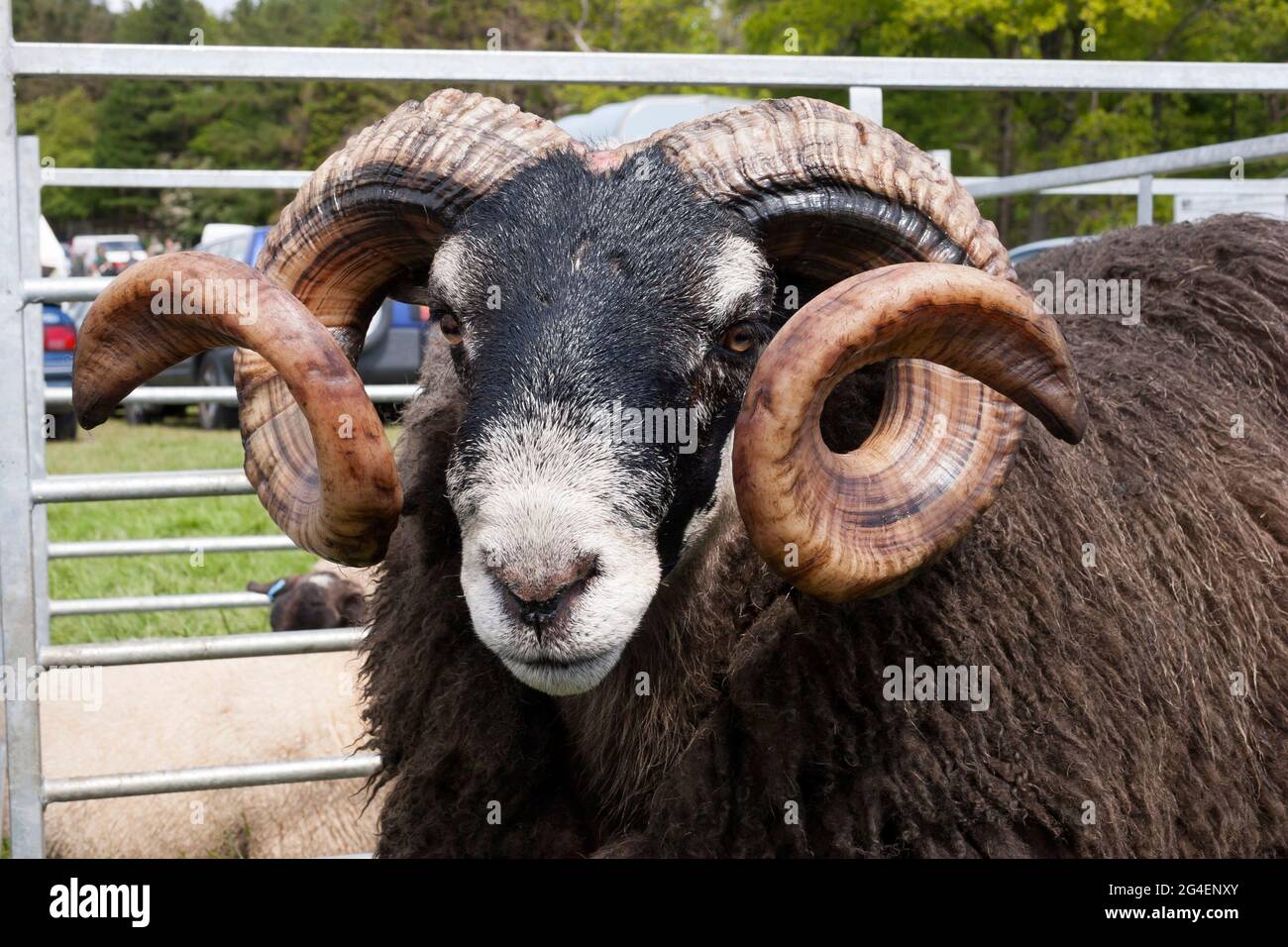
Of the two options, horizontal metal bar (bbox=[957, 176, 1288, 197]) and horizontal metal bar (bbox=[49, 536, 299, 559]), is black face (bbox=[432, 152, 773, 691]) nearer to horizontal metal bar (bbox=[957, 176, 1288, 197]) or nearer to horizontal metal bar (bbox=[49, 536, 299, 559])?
horizontal metal bar (bbox=[49, 536, 299, 559])

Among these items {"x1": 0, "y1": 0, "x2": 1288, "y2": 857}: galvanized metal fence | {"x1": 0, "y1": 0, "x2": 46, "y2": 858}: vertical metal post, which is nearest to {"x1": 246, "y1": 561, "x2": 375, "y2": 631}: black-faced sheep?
{"x1": 0, "y1": 0, "x2": 1288, "y2": 857}: galvanized metal fence

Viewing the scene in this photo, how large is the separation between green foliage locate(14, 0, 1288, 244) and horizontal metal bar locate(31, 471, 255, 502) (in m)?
1.62

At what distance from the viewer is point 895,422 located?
2.91 meters

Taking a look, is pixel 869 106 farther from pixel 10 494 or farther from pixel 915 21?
pixel 915 21

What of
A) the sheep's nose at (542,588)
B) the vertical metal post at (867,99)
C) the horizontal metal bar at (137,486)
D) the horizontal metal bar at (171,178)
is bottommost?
the sheep's nose at (542,588)

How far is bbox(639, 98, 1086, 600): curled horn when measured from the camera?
2578 millimetres

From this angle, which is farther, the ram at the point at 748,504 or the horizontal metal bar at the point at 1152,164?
the horizontal metal bar at the point at 1152,164

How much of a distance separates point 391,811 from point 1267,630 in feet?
8.74

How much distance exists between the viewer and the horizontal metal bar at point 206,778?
4.57 meters

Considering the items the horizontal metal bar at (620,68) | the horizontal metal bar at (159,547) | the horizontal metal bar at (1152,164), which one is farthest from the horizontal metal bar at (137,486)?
the horizontal metal bar at (1152,164)

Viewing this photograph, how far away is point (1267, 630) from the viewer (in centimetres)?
365

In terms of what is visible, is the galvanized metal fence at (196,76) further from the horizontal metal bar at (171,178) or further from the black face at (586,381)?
the horizontal metal bar at (171,178)

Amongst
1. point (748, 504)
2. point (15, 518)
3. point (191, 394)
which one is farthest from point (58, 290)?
point (748, 504)

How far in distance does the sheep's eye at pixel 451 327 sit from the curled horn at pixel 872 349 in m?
0.68
